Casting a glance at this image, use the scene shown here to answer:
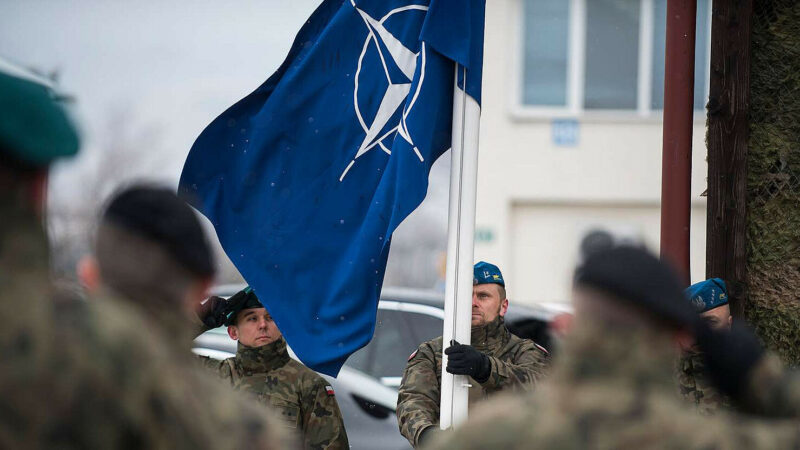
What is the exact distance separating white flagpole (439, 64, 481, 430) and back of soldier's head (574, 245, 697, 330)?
2426 mm

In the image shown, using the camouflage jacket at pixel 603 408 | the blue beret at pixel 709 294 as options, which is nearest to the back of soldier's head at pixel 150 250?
the camouflage jacket at pixel 603 408

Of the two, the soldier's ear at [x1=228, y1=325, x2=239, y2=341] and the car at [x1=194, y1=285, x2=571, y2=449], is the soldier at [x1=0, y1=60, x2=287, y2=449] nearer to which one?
the soldier's ear at [x1=228, y1=325, x2=239, y2=341]

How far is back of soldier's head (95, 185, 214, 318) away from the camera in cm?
206

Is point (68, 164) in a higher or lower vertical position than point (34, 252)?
higher

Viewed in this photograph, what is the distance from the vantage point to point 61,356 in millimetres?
1859

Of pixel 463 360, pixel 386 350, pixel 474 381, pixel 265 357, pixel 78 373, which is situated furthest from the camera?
pixel 386 350

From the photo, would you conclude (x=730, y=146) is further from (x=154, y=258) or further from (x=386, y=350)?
(x=154, y=258)

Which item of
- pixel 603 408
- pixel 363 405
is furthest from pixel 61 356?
pixel 363 405

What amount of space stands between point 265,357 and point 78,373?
3.66m

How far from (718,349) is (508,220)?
46.5 feet

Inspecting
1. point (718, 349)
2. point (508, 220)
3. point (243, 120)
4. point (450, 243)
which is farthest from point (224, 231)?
point (508, 220)

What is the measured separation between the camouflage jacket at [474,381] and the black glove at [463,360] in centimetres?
25

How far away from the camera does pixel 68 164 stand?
209cm

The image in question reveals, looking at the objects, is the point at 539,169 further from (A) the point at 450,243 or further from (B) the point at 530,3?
(A) the point at 450,243
